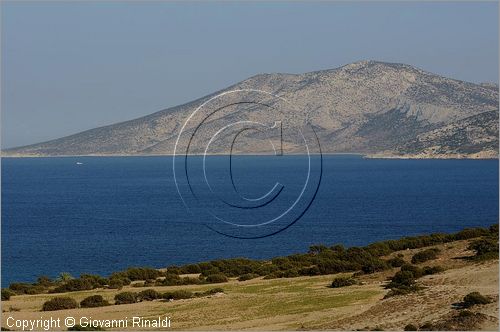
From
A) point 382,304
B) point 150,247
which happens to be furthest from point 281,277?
point 150,247

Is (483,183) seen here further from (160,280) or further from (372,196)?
(160,280)

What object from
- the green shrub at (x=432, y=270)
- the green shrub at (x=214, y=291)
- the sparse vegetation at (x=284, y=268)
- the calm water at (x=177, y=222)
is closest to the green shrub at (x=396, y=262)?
the sparse vegetation at (x=284, y=268)

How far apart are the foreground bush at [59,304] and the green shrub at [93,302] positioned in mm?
367

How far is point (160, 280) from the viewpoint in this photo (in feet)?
155

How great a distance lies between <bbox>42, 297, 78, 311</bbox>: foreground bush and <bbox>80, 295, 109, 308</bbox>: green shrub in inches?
14.4

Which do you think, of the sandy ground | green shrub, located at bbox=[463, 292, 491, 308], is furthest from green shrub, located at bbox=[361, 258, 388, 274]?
green shrub, located at bbox=[463, 292, 491, 308]

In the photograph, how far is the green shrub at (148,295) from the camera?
39.8 meters

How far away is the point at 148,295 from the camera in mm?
40156

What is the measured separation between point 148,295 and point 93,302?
2712mm

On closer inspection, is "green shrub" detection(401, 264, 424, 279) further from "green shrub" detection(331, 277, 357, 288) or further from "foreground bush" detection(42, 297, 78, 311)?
"foreground bush" detection(42, 297, 78, 311)

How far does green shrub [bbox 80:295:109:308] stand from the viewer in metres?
38.3

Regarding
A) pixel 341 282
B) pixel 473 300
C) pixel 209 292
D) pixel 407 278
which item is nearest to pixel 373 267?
pixel 341 282

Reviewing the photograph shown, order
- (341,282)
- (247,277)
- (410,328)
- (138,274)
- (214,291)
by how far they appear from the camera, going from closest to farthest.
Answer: (410,328)
(341,282)
(214,291)
(247,277)
(138,274)

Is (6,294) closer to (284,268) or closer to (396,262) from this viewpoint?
(284,268)
